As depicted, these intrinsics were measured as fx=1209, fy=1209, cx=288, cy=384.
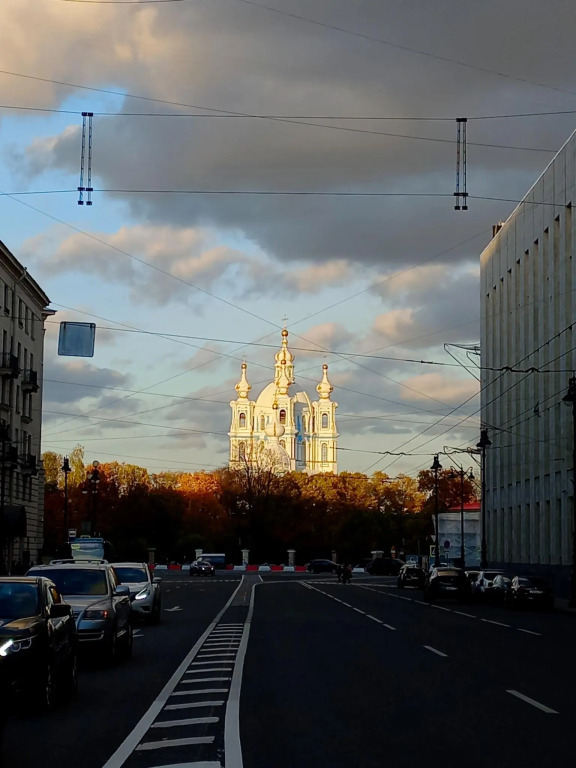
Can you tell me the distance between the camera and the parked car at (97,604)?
64.0 ft

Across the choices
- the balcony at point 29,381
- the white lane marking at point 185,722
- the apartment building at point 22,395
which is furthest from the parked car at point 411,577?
the white lane marking at point 185,722

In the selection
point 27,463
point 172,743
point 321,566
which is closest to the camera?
point 172,743

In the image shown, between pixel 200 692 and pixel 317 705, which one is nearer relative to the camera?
pixel 317 705

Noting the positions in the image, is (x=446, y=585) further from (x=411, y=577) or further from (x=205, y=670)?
(x=205, y=670)

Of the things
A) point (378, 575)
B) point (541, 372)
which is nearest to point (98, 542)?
point (541, 372)

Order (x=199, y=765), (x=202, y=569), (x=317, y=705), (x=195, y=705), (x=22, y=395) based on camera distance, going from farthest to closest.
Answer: (x=202, y=569) < (x=22, y=395) < (x=195, y=705) < (x=317, y=705) < (x=199, y=765)

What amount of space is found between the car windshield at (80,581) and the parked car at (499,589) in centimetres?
A: 3337

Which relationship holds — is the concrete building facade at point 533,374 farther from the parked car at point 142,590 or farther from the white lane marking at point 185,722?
the white lane marking at point 185,722

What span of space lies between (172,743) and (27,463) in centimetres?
6418

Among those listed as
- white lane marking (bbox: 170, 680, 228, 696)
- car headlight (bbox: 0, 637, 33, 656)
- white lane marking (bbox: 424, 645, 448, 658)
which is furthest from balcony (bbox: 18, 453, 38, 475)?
car headlight (bbox: 0, 637, 33, 656)

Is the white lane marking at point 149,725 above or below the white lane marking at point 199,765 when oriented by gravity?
below

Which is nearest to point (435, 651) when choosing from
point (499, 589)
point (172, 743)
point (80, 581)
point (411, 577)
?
point (80, 581)

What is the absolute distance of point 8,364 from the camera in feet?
228

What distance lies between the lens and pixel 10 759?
10938 mm
